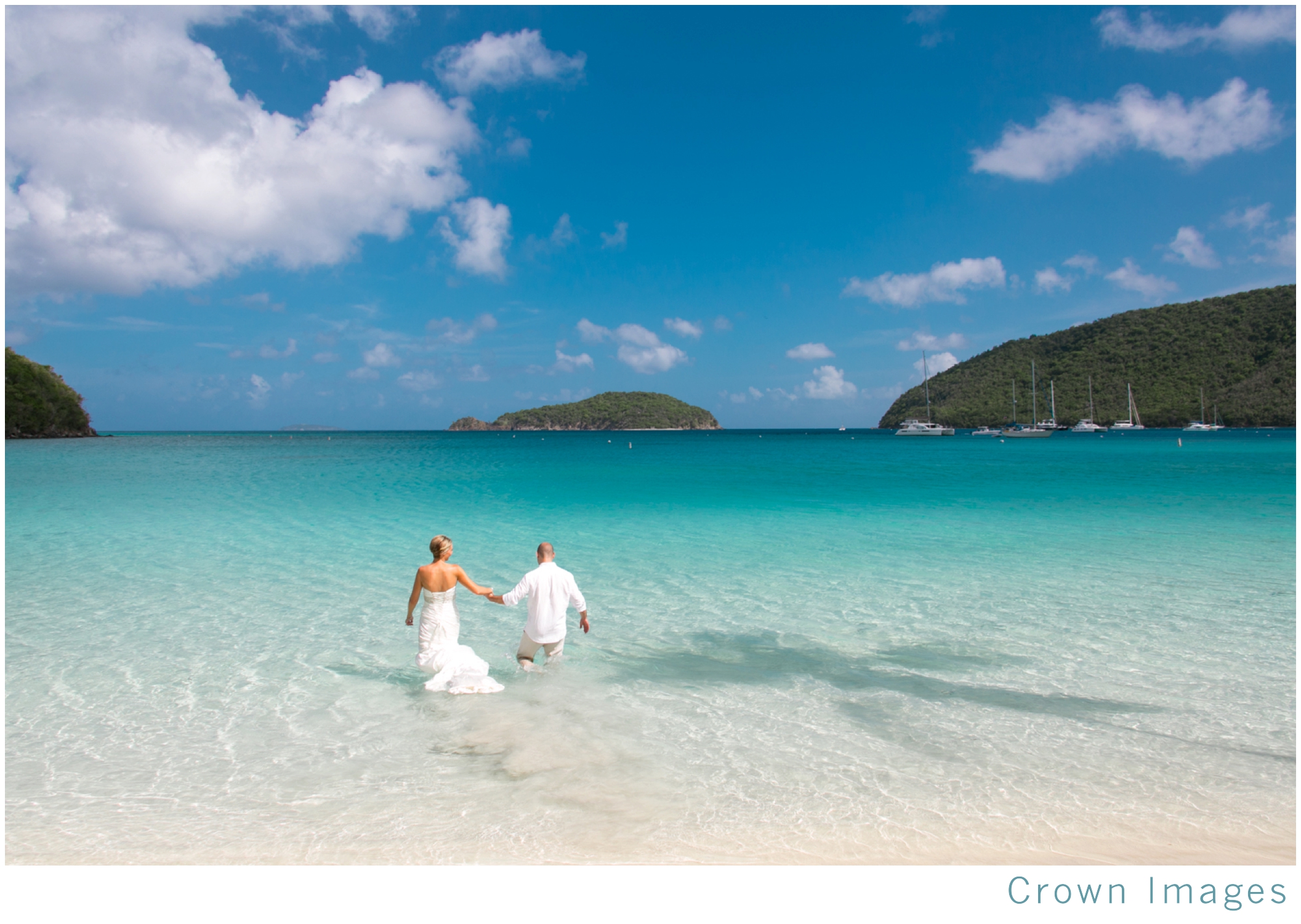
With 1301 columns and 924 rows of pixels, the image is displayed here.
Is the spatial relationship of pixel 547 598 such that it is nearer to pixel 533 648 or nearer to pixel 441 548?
pixel 533 648

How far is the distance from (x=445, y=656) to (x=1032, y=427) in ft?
394

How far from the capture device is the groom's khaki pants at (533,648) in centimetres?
698

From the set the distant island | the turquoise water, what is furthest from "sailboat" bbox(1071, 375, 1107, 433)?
the distant island

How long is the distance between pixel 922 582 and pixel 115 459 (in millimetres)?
60043

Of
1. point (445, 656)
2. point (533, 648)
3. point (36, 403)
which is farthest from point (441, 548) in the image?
point (36, 403)

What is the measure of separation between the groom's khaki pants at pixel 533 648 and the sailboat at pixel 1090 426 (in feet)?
407

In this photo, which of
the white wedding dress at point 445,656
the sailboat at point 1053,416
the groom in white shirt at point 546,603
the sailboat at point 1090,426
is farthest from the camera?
the sailboat at point 1090,426

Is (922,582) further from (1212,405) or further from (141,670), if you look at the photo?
(1212,405)

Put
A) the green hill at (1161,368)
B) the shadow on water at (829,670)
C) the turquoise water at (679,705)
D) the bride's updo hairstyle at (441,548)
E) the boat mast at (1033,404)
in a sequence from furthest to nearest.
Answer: the boat mast at (1033,404) → the green hill at (1161,368) → the shadow on water at (829,670) → the bride's updo hairstyle at (441,548) → the turquoise water at (679,705)

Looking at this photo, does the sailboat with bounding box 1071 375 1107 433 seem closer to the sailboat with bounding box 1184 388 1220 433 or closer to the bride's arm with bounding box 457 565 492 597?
the sailboat with bounding box 1184 388 1220 433

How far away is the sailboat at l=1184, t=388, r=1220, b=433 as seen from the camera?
100375 mm

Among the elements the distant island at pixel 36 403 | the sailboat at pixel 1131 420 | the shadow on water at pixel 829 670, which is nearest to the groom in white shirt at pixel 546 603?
the shadow on water at pixel 829 670

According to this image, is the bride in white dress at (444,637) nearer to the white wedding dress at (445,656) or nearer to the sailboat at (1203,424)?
the white wedding dress at (445,656)

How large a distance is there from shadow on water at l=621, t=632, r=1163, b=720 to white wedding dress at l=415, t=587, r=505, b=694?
5.44 feet
